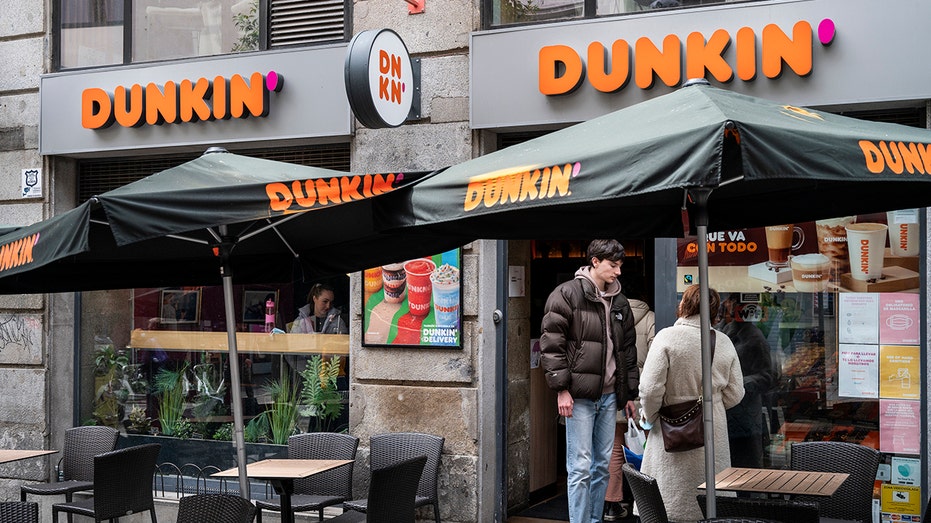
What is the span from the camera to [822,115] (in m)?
4.45

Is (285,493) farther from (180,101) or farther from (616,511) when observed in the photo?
(180,101)

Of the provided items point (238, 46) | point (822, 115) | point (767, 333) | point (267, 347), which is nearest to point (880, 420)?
point (767, 333)

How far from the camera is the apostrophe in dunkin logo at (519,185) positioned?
12.8ft

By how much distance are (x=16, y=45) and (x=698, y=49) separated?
603 cm

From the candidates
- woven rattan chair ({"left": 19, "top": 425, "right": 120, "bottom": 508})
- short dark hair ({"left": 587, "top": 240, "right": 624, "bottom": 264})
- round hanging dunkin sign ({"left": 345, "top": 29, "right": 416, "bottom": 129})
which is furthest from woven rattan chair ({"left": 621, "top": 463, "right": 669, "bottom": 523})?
woven rattan chair ({"left": 19, "top": 425, "right": 120, "bottom": 508})

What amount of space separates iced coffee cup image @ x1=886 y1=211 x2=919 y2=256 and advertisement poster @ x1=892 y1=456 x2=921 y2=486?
1317mm

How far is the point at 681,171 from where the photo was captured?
354 centimetres

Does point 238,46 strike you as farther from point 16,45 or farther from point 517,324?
point 517,324

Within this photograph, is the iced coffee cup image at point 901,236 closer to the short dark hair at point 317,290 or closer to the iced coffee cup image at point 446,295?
the iced coffee cup image at point 446,295

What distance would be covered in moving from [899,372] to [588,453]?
2053 millimetres

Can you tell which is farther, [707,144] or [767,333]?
[767,333]

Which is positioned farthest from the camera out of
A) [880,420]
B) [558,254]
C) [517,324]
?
[558,254]

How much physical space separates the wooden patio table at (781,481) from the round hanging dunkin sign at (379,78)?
3421mm

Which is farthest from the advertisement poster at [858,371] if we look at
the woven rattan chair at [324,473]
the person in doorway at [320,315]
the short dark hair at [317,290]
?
the short dark hair at [317,290]
